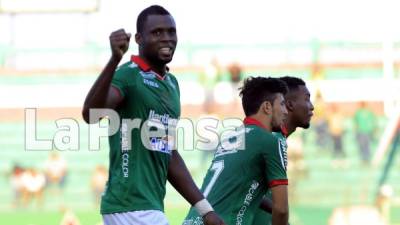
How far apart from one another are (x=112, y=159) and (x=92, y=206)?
1560cm

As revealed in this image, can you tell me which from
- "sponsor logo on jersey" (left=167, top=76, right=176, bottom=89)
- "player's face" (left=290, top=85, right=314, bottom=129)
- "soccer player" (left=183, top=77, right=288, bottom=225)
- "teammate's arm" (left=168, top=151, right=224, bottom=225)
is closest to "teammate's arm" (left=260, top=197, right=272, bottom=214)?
"soccer player" (left=183, top=77, right=288, bottom=225)

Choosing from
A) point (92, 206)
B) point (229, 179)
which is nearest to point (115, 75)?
point (229, 179)

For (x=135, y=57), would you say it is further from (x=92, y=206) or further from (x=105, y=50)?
(x=105, y=50)

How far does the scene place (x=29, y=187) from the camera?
21672 millimetres

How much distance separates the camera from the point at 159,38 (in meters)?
5.95

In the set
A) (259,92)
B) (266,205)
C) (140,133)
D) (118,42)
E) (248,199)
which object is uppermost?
(118,42)

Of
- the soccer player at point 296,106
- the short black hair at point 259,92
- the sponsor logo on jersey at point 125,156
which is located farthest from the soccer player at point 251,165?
the sponsor logo on jersey at point 125,156

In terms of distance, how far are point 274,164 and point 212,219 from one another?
792 millimetres

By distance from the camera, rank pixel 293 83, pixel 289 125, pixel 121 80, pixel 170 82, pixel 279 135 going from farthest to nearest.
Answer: pixel 293 83, pixel 289 125, pixel 279 135, pixel 170 82, pixel 121 80

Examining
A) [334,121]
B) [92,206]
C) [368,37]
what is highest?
[368,37]

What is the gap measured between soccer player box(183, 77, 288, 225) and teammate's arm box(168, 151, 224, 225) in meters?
0.62

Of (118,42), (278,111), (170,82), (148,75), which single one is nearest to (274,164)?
(278,111)

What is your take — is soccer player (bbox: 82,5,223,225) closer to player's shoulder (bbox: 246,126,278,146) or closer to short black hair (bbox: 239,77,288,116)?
player's shoulder (bbox: 246,126,278,146)

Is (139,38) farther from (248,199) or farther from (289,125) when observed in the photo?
(289,125)
